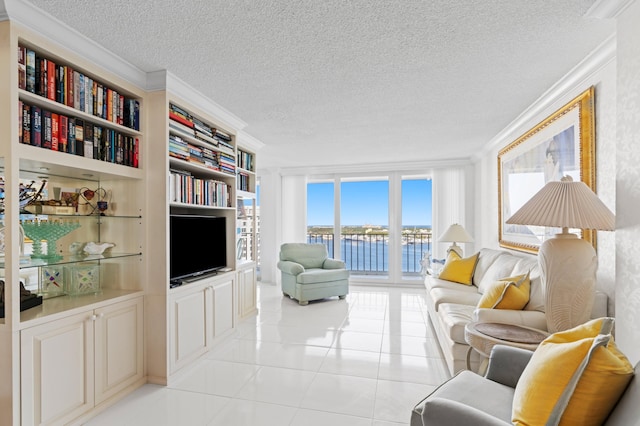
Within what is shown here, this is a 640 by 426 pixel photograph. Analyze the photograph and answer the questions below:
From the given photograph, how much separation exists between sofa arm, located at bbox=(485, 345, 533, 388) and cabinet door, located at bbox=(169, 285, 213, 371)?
2275mm

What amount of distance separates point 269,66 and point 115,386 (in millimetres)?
2535

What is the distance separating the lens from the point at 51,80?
6.36ft

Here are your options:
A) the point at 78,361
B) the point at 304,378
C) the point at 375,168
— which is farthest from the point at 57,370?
the point at 375,168

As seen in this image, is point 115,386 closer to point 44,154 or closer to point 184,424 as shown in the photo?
point 184,424

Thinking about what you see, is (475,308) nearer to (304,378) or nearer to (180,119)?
(304,378)

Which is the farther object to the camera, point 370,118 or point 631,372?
point 370,118

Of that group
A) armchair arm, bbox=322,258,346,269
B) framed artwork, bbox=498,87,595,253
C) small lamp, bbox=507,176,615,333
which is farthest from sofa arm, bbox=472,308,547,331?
armchair arm, bbox=322,258,346,269

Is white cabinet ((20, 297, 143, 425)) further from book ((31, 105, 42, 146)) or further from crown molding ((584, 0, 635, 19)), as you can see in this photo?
crown molding ((584, 0, 635, 19))

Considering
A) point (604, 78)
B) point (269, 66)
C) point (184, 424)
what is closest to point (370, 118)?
point (269, 66)

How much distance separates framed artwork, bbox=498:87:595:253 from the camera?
238cm

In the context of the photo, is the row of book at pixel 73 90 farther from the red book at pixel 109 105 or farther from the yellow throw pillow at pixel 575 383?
the yellow throw pillow at pixel 575 383

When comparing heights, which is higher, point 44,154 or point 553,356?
point 44,154

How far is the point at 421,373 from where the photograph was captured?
276 centimetres

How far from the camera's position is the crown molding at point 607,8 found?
1.60 m
